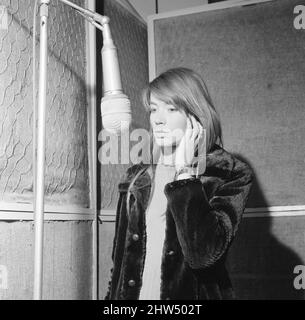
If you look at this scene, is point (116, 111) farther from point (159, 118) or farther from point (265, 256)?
point (265, 256)

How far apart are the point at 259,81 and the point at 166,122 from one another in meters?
0.29

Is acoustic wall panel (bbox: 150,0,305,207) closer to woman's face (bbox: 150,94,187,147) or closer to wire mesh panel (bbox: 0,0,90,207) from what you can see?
woman's face (bbox: 150,94,187,147)

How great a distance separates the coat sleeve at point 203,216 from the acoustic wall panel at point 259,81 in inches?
4.0

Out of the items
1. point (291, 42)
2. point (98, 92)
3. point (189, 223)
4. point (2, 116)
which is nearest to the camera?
point (2, 116)

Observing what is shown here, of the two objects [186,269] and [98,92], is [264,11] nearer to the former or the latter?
[98,92]

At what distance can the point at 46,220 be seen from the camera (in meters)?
1.05

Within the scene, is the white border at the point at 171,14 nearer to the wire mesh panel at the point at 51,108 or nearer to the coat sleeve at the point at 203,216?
the wire mesh panel at the point at 51,108

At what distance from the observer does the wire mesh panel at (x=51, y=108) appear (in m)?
0.95

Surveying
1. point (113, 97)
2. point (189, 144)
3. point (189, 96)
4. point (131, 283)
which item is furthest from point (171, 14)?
point (131, 283)

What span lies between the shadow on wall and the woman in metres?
0.06

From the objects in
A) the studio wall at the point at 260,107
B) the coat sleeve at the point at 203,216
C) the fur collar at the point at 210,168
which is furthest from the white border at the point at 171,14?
the coat sleeve at the point at 203,216

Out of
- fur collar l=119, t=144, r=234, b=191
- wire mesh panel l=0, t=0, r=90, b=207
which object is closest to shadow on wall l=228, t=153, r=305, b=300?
fur collar l=119, t=144, r=234, b=191
